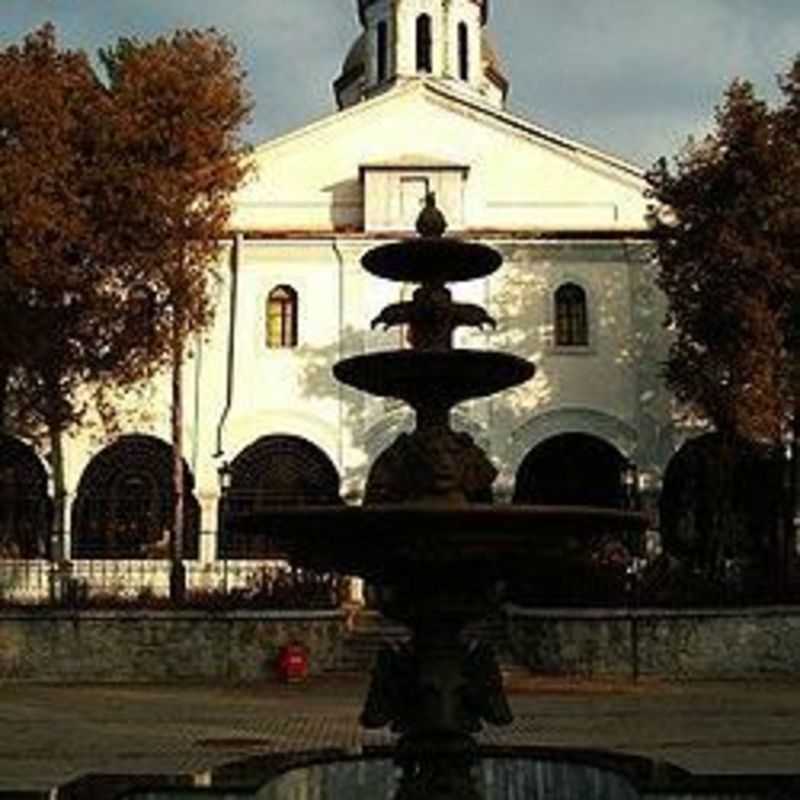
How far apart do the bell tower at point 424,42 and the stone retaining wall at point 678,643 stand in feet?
64.7

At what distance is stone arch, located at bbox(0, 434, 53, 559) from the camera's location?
30.8 metres

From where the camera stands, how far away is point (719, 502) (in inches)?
1172

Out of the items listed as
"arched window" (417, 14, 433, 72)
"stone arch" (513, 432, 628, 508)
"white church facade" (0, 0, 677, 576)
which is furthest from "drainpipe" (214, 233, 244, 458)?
"arched window" (417, 14, 433, 72)

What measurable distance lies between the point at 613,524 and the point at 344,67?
38.1m

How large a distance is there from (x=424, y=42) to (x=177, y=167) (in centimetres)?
1531

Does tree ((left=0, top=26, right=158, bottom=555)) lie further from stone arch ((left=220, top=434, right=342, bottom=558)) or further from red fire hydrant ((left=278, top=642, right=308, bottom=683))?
red fire hydrant ((left=278, top=642, right=308, bottom=683))

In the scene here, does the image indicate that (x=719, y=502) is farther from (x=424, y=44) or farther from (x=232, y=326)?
(x=424, y=44)

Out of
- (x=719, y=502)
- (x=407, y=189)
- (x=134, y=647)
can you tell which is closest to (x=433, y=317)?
(x=134, y=647)

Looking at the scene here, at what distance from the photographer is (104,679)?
23.0 meters

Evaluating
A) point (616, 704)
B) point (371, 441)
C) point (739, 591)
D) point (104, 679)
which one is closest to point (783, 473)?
point (739, 591)

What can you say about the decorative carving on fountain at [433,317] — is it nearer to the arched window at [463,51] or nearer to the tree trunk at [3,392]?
the tree trunk at [3,392]

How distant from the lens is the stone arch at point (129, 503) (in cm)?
3044

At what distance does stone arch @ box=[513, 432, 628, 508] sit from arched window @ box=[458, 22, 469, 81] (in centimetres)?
1320

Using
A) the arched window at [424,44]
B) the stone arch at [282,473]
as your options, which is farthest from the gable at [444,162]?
the arched window at [424,44]
